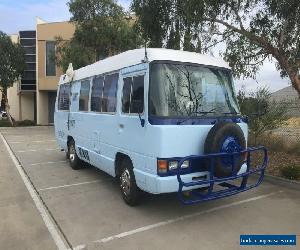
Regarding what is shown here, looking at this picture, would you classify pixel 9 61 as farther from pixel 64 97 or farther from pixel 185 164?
pixel 185 164

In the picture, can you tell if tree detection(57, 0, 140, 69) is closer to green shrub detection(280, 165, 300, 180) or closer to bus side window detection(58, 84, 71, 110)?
bus side window detection(58, 84, 71, 110)

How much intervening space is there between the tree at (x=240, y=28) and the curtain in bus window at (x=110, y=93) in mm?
3898

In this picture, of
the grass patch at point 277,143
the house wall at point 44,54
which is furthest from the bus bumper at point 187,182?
the house wall at point 44,54

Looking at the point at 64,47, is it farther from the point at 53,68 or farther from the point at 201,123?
the point at 201,123

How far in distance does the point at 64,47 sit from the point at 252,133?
55.8 feet

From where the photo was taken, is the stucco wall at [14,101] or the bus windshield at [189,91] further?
the stucco wall at [14,101]

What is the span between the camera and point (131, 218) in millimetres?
6637

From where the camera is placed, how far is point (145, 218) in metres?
6.62

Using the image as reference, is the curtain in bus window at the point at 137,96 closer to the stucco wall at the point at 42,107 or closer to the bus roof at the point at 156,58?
the bus roof at the point at 156,58

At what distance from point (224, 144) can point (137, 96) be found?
1637 millimetres

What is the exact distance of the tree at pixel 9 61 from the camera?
3478 centimetres

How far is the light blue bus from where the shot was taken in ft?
20.2

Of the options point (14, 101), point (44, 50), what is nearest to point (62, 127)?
point (44, 50)

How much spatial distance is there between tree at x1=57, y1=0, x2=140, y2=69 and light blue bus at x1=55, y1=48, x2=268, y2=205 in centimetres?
1708
